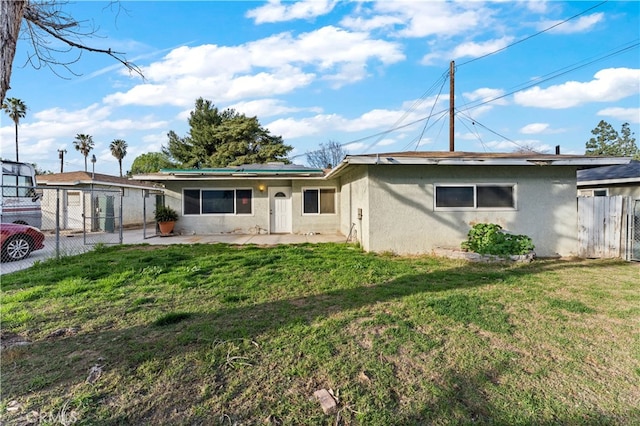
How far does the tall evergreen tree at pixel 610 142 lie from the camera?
40.2 m

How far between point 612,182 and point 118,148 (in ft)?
165

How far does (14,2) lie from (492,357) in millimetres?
5274

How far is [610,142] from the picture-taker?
4206 cm

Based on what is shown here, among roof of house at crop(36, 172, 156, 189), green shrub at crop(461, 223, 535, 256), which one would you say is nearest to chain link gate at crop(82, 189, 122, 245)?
roof of house at crop(36, 172, 156, 189)

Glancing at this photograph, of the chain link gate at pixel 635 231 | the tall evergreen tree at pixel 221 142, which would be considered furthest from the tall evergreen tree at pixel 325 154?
the chain link gate at pixel 635 231

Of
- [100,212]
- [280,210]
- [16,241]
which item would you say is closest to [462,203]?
[280,210]

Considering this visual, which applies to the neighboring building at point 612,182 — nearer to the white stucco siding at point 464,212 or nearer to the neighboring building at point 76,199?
the white stucco siding at point 464,212

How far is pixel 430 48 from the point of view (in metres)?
12.9

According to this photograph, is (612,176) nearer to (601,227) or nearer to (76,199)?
(601,227)

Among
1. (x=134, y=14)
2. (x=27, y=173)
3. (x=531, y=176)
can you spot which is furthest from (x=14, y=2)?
(x=27, y=173)

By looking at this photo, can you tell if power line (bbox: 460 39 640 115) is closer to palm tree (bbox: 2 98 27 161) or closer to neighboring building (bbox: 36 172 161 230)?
neighboring building (bbox: 36 172 161 230)

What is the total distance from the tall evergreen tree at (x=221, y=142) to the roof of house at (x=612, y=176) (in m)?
23.1

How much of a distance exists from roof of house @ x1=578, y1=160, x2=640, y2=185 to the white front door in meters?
11.1

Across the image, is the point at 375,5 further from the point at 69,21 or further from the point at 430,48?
the point at 69,21
